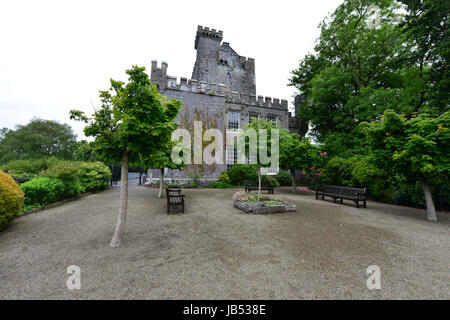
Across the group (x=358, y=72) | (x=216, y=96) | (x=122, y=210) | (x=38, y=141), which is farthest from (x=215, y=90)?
(x=38, y=141)

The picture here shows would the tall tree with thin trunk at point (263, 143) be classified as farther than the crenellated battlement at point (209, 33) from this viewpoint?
No

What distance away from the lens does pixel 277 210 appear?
7309 mm

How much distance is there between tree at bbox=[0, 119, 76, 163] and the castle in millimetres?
18087

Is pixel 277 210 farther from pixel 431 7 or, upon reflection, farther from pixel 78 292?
pixel 431 7

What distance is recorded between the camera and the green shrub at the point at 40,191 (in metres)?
6.99

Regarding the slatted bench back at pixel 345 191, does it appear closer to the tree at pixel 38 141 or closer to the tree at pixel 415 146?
the tree at pixel 415 146

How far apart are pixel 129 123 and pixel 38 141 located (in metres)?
32.6

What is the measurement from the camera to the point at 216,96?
56.2ft

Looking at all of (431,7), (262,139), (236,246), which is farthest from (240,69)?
(236,246)

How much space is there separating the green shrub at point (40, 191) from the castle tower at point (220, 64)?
19.2m

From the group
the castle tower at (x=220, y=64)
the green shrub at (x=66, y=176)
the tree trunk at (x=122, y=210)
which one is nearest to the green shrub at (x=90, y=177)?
the green shrub at (x=66, y=176)

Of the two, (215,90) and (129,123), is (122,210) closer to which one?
(129,123)

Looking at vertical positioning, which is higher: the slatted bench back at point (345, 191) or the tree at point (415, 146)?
the tree at point (415, 146)

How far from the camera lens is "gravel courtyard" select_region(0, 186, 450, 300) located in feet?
8.28
